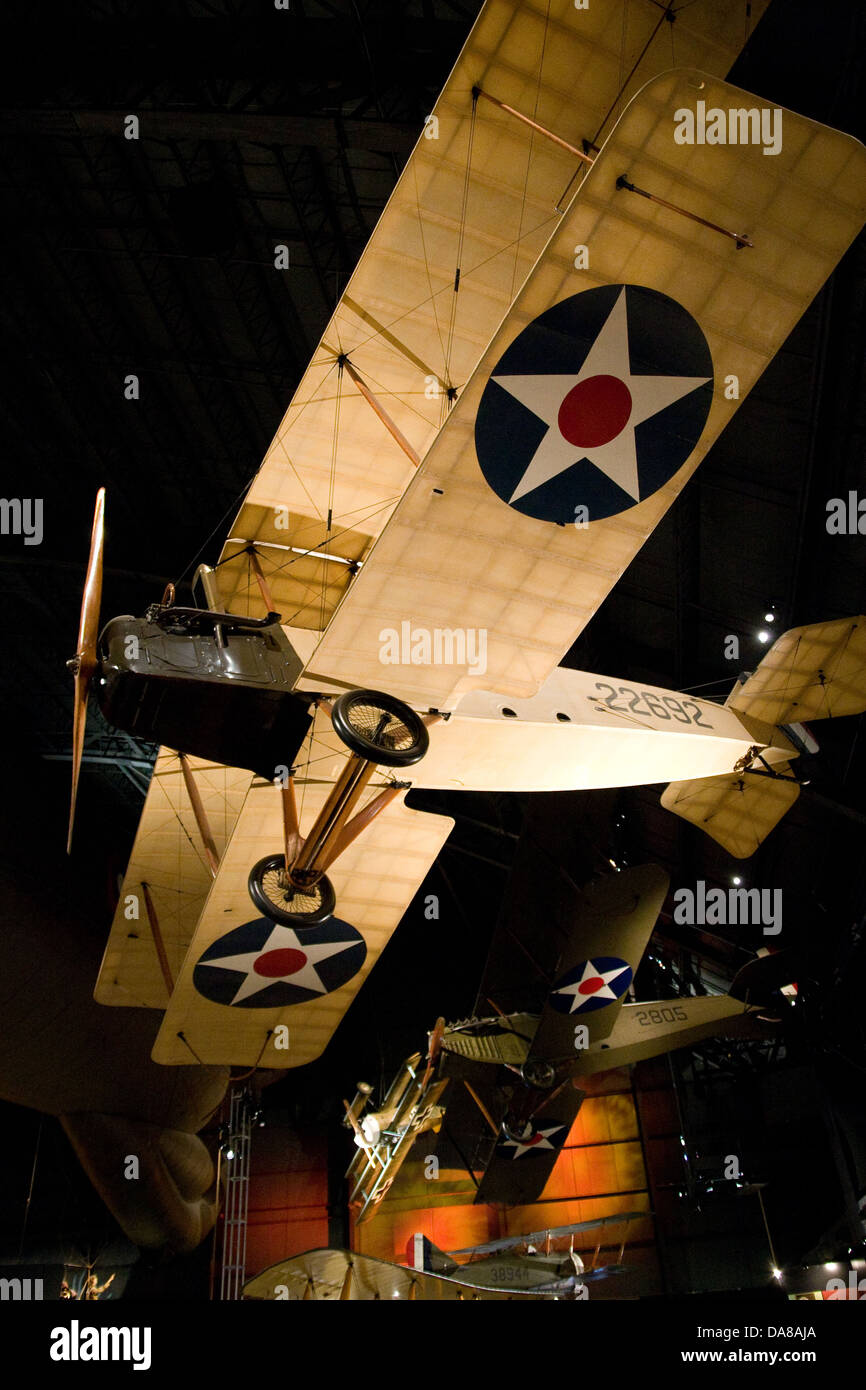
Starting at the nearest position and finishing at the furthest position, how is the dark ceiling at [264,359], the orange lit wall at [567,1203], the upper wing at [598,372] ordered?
the upper wing at [598,372]
the dark ceiling at [264,359]
the orange lit wall at [567,1203]

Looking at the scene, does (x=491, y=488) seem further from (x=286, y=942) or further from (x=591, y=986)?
(x=591, y=986)

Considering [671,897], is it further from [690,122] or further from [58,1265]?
[690,122]

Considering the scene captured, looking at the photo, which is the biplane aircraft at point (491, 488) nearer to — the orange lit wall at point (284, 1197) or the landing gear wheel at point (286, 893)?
the landing gear wheel at point (286, 893)

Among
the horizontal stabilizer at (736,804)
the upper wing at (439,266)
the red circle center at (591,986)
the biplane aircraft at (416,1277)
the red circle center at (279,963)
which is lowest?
the biplane aircraft at (416,1277)

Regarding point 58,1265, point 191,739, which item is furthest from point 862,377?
point 58,1265

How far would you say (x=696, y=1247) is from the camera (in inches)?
781

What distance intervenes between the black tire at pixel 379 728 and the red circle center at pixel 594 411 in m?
2.03

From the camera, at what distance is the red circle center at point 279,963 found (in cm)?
900

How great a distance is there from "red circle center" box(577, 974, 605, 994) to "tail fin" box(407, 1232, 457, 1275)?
3.63m

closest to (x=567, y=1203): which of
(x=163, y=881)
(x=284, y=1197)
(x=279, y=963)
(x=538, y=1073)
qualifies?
(x=284, y=1197)

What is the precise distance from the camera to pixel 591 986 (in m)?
12.3

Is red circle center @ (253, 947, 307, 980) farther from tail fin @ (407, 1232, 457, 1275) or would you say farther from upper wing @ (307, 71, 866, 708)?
tail fin @ (407, 1232, 457, 1275)

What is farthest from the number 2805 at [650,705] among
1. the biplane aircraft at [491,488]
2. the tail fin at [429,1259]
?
the tail fin at [429,1259]

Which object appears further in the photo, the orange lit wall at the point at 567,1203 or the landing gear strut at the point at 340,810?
the orange lit wall at the point at 567,1203
